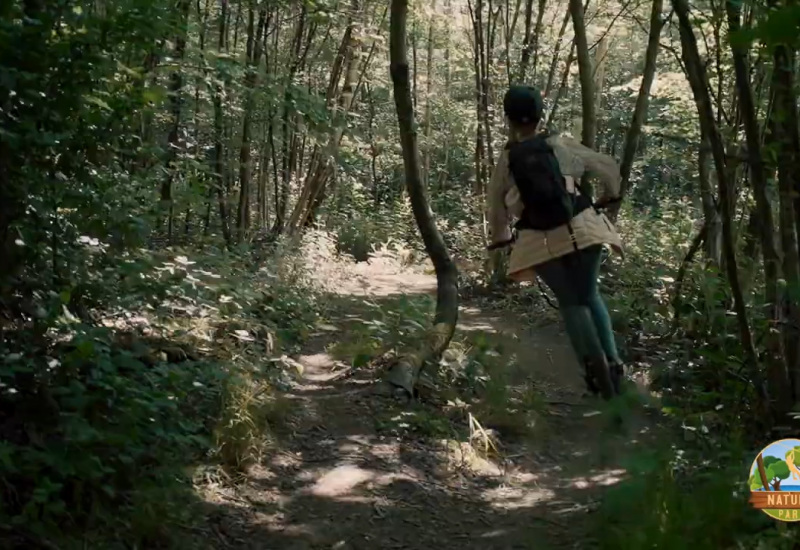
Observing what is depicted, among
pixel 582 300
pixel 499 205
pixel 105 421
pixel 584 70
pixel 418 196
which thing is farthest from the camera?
pixel 584 70

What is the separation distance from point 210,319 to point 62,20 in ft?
11.5

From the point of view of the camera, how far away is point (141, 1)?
3.66 meters

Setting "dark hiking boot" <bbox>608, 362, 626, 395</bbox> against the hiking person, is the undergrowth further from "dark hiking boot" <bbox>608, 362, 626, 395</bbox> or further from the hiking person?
"dark hiking boot" <bbox>608, 362, 626, 395</bbox>

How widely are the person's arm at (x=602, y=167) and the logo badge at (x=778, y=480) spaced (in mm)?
Result: 2014

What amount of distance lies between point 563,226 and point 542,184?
0.29 metres

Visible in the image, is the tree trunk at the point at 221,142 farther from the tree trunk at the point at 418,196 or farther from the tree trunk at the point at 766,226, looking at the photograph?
the tree trunk at the point at 766,226

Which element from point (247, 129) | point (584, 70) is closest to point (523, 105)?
point (584, 70)

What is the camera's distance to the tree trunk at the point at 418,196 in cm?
677

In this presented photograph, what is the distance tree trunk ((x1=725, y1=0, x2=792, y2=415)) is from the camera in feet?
11.4

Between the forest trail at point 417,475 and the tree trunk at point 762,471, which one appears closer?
the tree trunk at point 762,471

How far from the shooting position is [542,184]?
4.87 m

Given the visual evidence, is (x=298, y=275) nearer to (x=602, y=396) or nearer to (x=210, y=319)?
(x=210, y=319)

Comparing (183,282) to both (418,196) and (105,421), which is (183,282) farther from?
(418,196)

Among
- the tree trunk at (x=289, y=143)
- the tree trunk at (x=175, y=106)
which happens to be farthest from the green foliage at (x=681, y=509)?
the tree trunk at (x=289, y=143)
